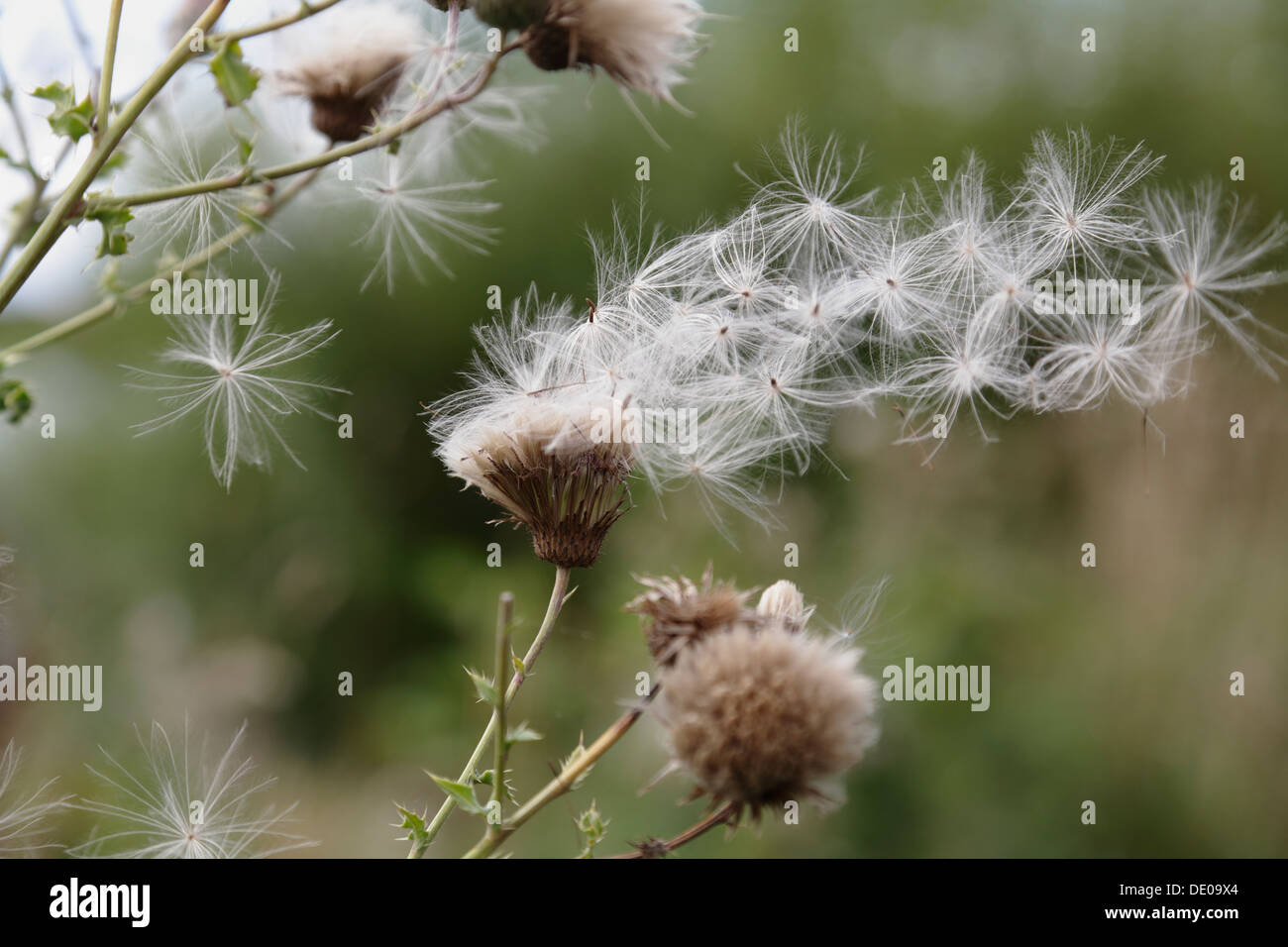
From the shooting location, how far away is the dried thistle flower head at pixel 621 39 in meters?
0.91

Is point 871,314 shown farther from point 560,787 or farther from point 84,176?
point 84,176

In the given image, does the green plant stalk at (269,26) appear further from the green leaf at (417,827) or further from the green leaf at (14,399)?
the green leaf at (417,827)

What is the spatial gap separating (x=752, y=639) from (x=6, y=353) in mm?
611

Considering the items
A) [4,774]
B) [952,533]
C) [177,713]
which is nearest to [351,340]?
[177,713]

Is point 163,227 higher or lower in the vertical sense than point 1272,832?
higher

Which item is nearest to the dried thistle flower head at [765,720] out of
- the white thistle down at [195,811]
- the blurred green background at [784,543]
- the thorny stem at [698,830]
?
the thorny stem at [698,830]

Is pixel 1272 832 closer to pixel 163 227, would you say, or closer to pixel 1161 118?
pixel 1161 118

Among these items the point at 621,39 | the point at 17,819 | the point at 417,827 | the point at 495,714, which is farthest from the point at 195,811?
the point at 621,39

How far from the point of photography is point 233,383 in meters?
1.23

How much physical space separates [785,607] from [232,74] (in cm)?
65

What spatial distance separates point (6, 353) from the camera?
0.73 m

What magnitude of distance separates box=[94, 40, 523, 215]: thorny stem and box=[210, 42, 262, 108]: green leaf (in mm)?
60

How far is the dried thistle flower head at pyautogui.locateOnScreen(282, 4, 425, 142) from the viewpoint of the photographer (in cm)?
105

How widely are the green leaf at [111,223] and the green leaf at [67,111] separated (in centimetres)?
5
